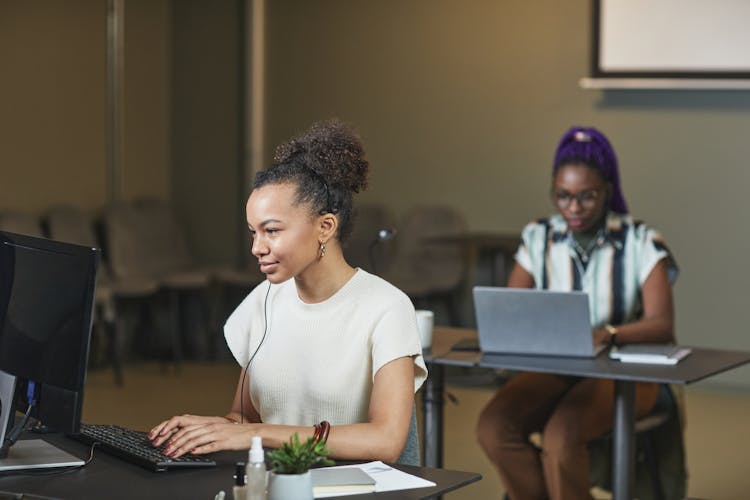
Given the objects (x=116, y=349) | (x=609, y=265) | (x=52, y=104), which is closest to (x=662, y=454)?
(x=609, y=265)

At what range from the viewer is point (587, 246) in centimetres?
410

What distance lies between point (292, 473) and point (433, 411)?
1.93 meters

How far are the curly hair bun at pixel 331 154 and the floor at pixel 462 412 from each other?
86.6 inches

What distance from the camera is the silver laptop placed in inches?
141

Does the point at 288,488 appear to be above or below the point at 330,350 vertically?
below

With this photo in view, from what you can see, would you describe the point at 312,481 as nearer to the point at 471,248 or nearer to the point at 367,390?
the point at 367,390

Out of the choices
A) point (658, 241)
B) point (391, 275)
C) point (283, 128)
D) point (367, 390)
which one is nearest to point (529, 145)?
point (391, 275)

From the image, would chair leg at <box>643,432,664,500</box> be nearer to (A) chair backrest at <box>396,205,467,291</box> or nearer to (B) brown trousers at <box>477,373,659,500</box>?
(B) brown trousers at <box>477,373,659,500</box>

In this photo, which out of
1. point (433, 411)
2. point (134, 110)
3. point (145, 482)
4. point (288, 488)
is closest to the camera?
point (288, 488)

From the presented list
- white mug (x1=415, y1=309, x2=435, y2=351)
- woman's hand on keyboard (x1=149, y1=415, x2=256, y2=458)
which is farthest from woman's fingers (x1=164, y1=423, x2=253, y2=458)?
white mug (x1=415, y1=309, x2=435, y2=351)

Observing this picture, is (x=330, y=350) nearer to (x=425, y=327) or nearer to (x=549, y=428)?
(x=425, y=327)

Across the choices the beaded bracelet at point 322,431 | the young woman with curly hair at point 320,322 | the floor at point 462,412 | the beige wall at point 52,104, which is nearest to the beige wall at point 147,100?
the beige wall at point 52,104

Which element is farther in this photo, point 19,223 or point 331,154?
point 19,223

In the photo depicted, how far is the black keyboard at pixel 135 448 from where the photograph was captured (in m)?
2.27
